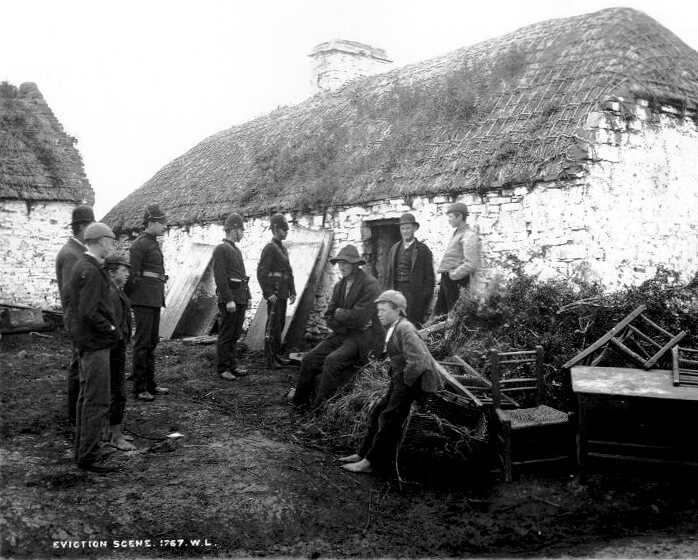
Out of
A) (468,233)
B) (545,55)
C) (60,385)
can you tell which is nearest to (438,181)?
(468,233)

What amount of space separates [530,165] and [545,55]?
2.74 meters

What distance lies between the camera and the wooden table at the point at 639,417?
507 cm

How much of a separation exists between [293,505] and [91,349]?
6.63 feet

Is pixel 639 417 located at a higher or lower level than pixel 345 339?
lower

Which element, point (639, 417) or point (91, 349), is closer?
point (91, 349)

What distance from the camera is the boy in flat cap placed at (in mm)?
5312

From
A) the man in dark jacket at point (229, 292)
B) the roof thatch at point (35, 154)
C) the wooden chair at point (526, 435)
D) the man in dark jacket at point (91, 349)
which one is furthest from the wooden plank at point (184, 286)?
the wooden chair at point (526, 435)

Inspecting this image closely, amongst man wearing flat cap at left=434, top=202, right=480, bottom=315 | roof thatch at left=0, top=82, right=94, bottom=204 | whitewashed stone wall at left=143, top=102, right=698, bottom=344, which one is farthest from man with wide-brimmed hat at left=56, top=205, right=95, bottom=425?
roof thatch at left=0, top=82, right=94, bottom=204

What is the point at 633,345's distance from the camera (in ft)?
22.5

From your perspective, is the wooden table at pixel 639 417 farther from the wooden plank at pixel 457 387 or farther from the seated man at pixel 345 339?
the seated man at pixel 345 339

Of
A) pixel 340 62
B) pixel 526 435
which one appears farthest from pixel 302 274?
pixel 340 62

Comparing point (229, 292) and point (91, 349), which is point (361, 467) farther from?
point (229, 292)

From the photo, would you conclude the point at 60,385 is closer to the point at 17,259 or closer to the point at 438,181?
the point at 438,181

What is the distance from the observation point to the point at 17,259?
13898 mm
